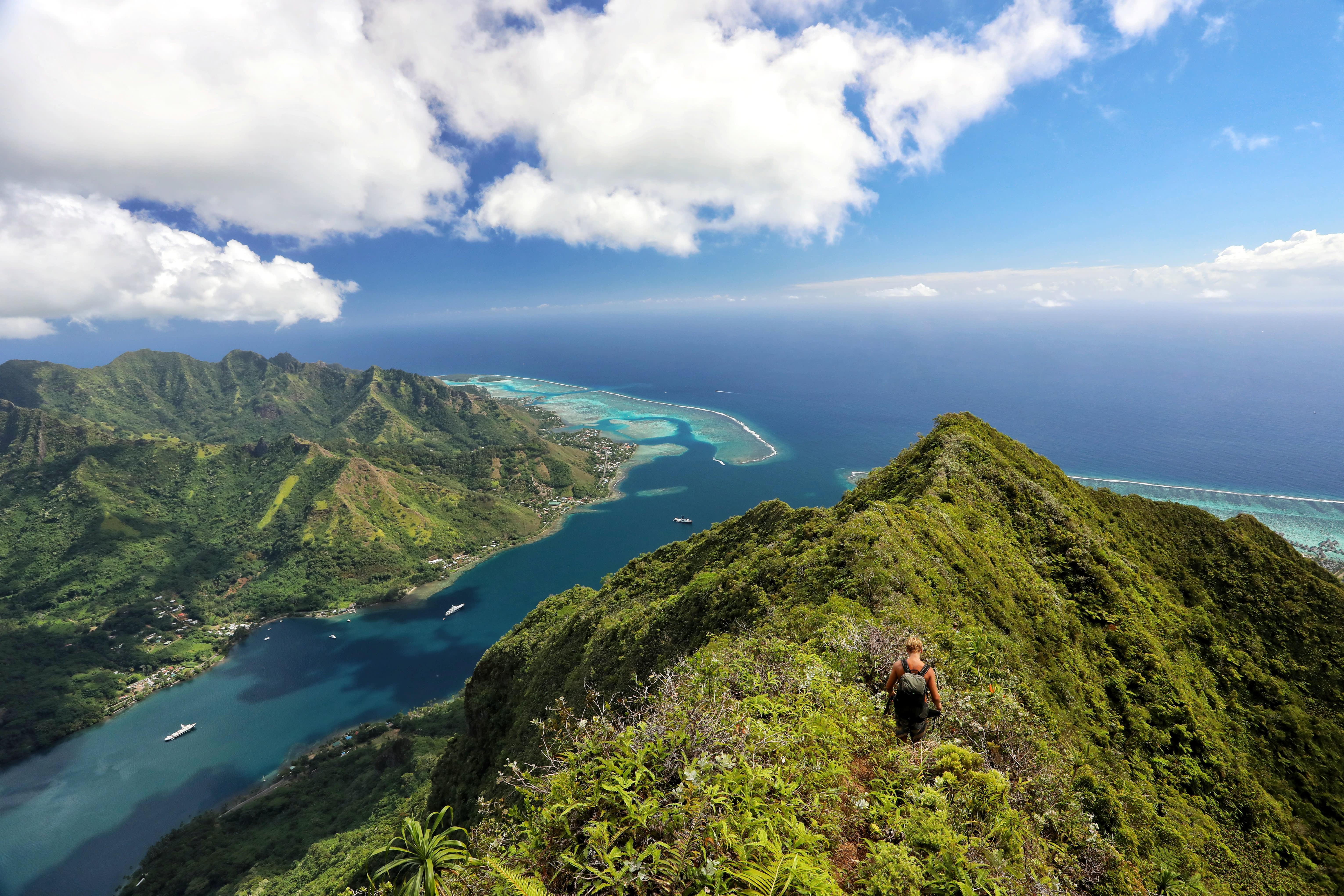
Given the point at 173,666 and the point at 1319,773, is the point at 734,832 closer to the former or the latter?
the point at 1319,773

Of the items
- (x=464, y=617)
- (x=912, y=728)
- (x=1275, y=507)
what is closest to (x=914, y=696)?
(x=912, y=728)

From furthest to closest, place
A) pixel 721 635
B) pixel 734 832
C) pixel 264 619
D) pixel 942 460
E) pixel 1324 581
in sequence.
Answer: pixel 264 619 → pixel 942 460 → pixel 1324 581 → pixel 721 635 → pixel 734 832

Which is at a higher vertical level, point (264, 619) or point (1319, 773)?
point (1319, 773)

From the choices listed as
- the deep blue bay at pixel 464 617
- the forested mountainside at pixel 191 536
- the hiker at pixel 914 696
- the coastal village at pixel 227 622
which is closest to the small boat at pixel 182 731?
the deep blue bay at pixel 464 617

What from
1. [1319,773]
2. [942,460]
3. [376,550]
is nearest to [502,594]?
[376,550]

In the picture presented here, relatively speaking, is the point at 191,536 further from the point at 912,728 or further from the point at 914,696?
the point at 914,696

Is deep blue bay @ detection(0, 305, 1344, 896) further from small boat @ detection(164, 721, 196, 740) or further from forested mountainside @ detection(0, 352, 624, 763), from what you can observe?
forested mountainside @ detection(0, 352, 624, 763)

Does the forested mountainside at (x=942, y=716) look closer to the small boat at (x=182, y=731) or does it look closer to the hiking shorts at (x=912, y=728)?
the hiking shorts at (x=912, y=728)
